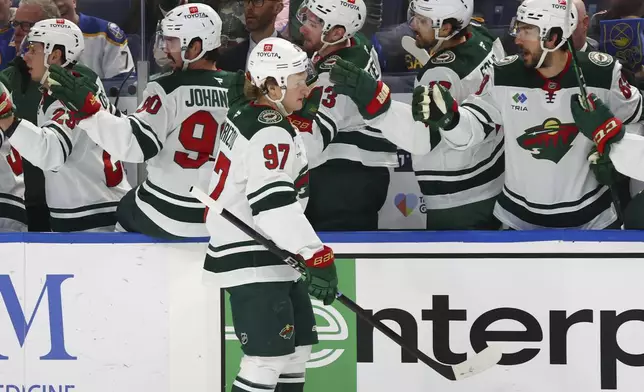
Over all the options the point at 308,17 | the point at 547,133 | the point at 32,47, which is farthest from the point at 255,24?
the point at 547,133

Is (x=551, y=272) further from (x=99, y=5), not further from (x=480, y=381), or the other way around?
(x=99, y=5)

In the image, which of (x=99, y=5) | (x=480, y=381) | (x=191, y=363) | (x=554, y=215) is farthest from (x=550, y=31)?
(x=99, y=5)

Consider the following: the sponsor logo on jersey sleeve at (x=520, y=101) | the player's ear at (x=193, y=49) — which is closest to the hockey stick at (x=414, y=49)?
the sponsor logo on jersey sleeve at (x=520, y=101)

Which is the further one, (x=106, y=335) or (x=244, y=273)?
(x=106, y=335)

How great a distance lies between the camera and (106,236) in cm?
383

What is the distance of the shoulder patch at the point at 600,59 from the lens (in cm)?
370

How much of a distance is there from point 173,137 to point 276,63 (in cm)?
70

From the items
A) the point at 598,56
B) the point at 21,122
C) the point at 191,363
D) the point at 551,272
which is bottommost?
the point at 191,363

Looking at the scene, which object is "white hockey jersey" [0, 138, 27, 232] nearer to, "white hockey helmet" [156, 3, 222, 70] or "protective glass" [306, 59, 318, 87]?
"white hockey helmet" [156, 3, 222, 70]

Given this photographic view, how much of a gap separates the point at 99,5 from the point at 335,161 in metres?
1.34

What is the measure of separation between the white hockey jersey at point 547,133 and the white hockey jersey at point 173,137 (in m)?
0.78

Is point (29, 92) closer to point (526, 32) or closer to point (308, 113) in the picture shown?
point (308, 113)

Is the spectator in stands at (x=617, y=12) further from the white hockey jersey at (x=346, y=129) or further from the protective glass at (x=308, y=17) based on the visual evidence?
the protective glass at (x=308, y=17)

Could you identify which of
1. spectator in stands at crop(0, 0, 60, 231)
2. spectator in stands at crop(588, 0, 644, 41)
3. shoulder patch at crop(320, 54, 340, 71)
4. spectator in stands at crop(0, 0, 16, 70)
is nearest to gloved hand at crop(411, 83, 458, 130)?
shoulder patch at crop(320, 54, 340, 71)
